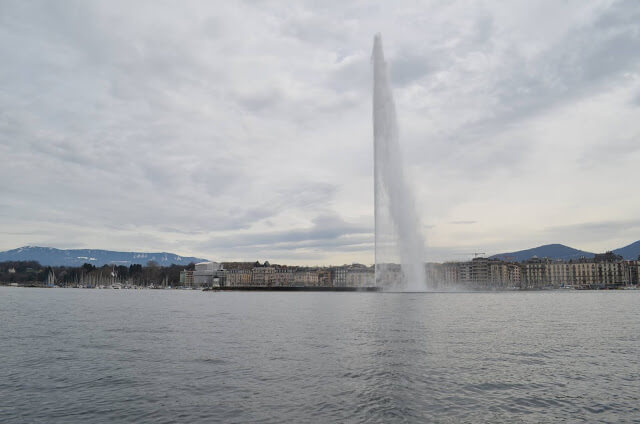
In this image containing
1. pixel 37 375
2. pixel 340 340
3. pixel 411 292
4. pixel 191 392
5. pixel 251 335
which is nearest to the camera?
A: pixel 191 392

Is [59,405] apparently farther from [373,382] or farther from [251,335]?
[251,335]

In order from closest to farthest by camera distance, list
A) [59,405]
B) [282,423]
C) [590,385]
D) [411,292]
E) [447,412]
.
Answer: [282,423] < [447,412] < [59,405] < [590,385] < [411,292]

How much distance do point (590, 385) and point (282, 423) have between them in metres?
12.2

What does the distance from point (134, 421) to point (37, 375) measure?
28.3 feet

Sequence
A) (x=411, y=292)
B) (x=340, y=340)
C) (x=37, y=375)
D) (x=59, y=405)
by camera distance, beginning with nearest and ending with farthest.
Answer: (x=59, y=405) → (x=37, y=375) → (x=340, y=340) → (x=411, y=292)

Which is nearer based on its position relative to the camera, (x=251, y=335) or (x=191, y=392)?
(x=191, y=392)

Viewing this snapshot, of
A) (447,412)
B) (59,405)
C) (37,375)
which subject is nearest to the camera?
(447,412)

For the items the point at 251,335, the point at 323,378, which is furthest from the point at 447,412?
the point at 251,335

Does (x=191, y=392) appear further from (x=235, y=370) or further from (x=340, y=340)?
(x=340, y=340)

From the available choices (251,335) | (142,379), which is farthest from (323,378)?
(251,335)

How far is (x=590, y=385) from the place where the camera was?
694 inches

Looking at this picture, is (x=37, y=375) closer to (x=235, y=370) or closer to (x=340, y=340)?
(x=235, y=370)

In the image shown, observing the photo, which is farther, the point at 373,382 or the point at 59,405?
the point at 373,382

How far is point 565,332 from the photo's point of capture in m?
34.2
